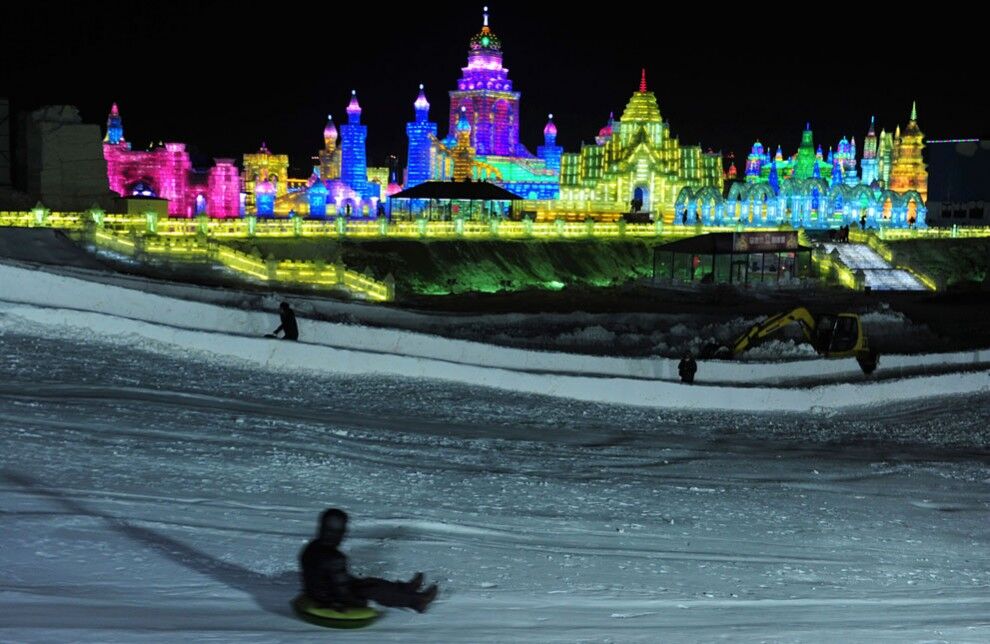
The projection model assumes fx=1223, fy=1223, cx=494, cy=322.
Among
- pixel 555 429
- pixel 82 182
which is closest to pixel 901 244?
pixel 82 182

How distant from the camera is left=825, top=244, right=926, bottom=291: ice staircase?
170ft

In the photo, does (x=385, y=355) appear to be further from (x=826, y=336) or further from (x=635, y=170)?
(x=635, y=170)

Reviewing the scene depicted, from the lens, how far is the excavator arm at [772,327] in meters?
28.0

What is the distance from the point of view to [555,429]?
692 inches

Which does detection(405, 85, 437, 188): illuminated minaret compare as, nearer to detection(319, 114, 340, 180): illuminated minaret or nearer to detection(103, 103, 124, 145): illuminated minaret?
detection(319, 114, 340, 180): illuminated minaret

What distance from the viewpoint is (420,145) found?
10394cm

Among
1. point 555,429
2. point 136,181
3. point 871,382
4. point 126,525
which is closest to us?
point 126,525

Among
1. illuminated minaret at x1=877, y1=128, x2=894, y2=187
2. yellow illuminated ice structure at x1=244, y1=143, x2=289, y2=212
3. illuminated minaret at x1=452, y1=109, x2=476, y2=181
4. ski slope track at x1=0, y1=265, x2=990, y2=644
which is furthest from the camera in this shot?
illuminated minaret at x1=877, y1=128, x2=894, y2=187

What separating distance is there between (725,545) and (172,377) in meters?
9.52

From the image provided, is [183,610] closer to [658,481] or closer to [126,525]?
[126,525]

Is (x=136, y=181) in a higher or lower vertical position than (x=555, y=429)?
higher

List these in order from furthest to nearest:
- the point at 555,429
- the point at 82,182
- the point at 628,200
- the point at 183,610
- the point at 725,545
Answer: the point at 628,200 < the point at 82,182 < the point at 555,429 < the point at 725,545 < the point at 183,610

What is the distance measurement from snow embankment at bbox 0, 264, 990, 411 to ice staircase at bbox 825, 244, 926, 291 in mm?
28397

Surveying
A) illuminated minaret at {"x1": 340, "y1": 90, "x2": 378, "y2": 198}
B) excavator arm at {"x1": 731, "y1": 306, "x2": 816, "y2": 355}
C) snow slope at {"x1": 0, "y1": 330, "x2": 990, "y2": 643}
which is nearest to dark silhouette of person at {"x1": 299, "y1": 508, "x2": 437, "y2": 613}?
snow slope at {"x1": 0, "y1": 330, "x2": 990, "y2": 643}
